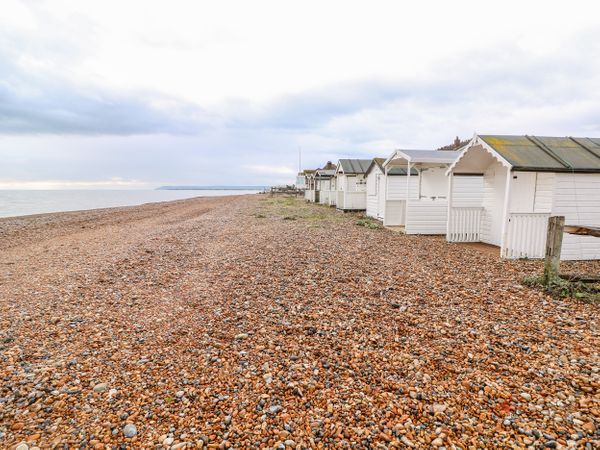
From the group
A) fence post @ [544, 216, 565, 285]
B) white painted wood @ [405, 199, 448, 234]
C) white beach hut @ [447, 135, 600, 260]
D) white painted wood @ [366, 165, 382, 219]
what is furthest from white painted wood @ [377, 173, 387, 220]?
fence post @ [544, 216, 565, 285]

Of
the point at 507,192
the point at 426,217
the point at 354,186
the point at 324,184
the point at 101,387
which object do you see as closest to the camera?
the point at 101,387

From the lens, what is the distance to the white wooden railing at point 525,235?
924cm

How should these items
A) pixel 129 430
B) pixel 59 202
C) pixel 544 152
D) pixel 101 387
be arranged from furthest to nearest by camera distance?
pixel 59 202 < pixel 544 152 < pixel 101 387 < pixel 129 430

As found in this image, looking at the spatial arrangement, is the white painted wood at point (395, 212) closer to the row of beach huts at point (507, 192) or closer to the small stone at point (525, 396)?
the row of beach huts at point (507, 192)

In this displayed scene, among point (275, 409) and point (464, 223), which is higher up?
point (464, 223)

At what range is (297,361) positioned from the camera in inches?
155

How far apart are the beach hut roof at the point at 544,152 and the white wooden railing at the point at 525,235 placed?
137 cm

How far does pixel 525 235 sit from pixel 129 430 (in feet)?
33.9

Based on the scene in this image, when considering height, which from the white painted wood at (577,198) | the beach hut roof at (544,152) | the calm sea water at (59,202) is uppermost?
the beach hut roof at (544,152)

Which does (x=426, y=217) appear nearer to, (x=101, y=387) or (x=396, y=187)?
(x=396, y=187)

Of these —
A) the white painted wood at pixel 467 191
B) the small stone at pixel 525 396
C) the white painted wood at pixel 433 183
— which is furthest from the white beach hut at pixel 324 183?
the small stone at pixel 525 396

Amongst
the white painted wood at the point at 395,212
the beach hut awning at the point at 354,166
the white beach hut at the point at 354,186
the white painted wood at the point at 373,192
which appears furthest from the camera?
the white beach hut at the point at 354,186

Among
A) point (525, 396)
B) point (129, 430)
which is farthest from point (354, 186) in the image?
point (129, 430)

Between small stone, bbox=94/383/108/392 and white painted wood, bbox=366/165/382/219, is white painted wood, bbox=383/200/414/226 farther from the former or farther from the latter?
small stone, bbox=94/383/108/392
